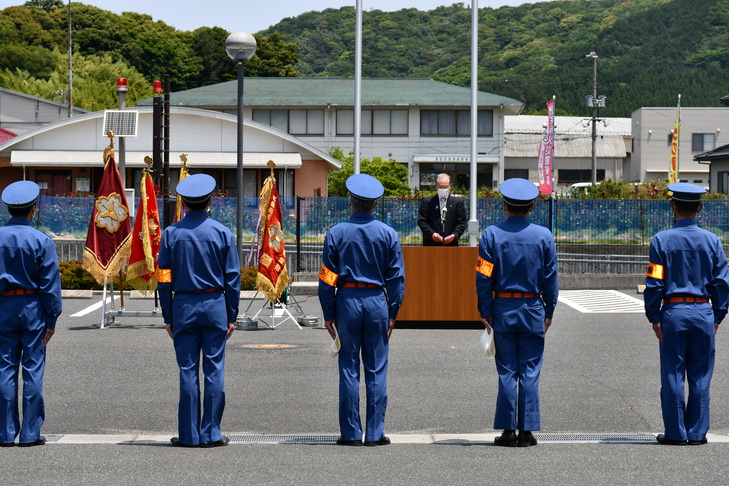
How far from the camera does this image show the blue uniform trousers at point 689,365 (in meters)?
7.66

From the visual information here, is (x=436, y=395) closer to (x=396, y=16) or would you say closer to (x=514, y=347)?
(x=514, y=347)

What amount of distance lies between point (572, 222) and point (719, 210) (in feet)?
13.4

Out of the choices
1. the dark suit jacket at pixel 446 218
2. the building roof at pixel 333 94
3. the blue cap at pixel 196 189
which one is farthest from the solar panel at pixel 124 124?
the building roof at pixel 333 94

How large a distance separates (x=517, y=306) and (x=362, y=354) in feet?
3.93

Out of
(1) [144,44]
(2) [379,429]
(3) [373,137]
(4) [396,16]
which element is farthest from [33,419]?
(4) [396,16]

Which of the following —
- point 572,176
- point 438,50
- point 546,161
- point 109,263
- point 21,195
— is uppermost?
point 438,50

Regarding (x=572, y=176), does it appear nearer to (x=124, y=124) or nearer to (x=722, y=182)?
(x=722, y=182)

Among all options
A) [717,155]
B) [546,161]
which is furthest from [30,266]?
[717,155]

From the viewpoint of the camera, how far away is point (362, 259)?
7.78m

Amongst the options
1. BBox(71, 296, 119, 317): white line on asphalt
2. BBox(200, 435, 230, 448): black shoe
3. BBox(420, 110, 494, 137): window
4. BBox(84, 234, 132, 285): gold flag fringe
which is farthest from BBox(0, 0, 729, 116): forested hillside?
BBox(200, 435, 230, 448): black shoe

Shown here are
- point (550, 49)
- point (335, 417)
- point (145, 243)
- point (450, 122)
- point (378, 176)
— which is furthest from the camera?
point (550, 49)

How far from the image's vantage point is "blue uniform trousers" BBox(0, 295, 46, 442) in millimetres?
7445

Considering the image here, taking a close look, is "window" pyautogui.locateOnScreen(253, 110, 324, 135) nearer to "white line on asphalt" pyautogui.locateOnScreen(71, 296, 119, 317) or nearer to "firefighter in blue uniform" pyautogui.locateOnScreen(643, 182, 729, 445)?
"white line on asphalt" pyautogui.locateOnScreen(71, 296, 119, 317)

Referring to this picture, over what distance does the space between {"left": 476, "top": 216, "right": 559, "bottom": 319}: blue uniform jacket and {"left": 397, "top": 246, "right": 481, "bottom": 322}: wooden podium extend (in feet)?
24.2
